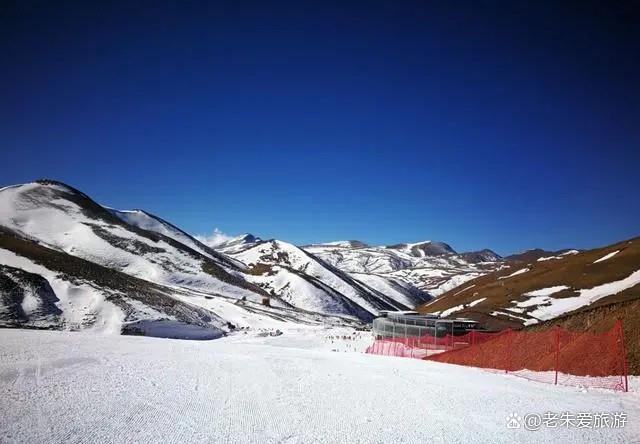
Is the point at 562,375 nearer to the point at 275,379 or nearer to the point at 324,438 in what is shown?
the point at 275,379

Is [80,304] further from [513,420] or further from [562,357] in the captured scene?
[513,420]

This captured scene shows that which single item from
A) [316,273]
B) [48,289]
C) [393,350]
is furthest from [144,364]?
[316,273]

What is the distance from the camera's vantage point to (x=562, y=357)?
1692 cm

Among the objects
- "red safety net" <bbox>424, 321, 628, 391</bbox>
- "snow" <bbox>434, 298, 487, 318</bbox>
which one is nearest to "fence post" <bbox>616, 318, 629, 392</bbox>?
"red safety net" <bbox>424, 321, 628, 391</bbox>

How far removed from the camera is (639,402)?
11602 mm

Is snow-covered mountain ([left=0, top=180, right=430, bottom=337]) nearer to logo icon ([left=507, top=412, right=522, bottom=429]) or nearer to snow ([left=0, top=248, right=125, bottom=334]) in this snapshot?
snow ([left=0, top=248, right=125, bottom=334])

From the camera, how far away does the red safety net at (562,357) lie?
14.9 m

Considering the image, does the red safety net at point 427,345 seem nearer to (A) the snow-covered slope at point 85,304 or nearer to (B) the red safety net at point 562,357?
(B) the red safety net at point 562,357

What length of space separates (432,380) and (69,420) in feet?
38.4

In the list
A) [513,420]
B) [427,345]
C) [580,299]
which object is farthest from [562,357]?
[580,299]

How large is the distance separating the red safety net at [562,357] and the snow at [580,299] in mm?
29423

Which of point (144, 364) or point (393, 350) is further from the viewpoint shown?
point (393, 350)

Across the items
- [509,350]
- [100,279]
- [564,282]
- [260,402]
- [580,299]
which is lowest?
[260,402]

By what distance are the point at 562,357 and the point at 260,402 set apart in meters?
13.3
